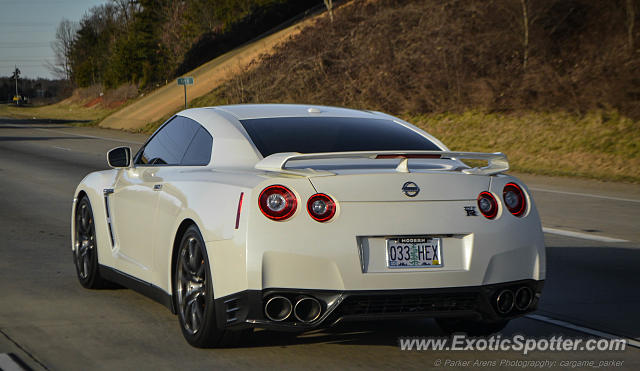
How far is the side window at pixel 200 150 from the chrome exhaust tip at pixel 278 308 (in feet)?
4.26

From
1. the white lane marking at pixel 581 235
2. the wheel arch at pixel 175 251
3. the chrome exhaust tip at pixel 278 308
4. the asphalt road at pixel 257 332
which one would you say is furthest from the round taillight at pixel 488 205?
the white lane marking at pixel 581 235

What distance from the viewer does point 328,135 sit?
612 centimetres

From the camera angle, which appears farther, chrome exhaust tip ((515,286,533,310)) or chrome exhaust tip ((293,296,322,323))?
chrome exhaust tip ((515,286,533,310))

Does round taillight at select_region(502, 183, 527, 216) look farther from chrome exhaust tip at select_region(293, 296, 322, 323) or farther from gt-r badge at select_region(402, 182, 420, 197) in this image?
chrome exhaust tip at select_region(293, 296, 322, 323)

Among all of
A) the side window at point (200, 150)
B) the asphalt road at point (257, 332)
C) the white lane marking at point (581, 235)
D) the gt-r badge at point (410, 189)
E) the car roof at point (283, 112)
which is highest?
the car roof at point (283, 112)

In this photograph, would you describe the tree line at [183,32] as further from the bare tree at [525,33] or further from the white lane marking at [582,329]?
the white lane marking at [582,329]

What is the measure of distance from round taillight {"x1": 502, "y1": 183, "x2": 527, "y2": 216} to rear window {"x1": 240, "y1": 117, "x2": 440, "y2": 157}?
85 centimetres

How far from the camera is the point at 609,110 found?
2316 cm

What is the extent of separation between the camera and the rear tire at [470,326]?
599 cm

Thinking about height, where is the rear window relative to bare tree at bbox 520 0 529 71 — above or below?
below

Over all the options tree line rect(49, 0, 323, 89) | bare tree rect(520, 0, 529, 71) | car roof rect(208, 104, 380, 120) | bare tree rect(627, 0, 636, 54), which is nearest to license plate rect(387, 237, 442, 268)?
car roof rect(208, 104, 380, 120)

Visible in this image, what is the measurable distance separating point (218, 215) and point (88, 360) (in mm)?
1105

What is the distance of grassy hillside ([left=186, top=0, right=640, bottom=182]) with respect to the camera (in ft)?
73.5

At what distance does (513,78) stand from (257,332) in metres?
22.2
